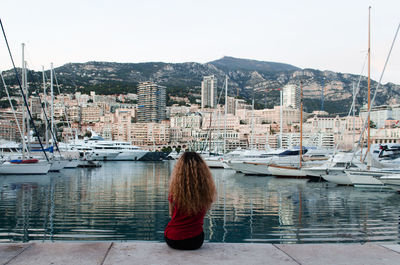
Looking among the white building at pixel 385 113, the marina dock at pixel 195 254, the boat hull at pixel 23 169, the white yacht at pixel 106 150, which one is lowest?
the white yacht at pixel 106 150

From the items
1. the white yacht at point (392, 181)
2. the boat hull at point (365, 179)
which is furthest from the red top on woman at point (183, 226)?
the boat hull at point (365, 179)

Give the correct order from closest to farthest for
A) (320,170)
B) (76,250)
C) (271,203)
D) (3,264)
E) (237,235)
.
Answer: (3,264) < (76,250) < (237,235) < (271,203) < (320,170)

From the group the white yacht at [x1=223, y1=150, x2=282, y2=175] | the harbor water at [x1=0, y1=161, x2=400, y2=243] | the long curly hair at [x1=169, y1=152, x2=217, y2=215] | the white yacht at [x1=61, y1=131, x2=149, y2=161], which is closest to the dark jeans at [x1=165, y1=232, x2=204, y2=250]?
the long curly hair at [x1=169, y1=152, x2=217, y2=215]

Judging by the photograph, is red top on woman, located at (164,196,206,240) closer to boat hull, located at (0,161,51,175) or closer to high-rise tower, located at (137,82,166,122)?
boat hull, located at (0,161,51,175)

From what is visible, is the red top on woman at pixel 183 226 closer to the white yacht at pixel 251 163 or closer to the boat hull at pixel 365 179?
the boat hull at pixel 365 179

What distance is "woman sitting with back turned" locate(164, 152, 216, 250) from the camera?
4.74 metres

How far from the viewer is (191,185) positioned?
15.9 ft

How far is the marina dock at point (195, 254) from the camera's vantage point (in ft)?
14.0

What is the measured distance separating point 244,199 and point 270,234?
286 inches

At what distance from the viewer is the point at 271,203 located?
15062 millimetres

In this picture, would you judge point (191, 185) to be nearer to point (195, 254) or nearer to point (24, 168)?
point (195, 254)

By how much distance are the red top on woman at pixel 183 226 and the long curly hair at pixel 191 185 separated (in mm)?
69

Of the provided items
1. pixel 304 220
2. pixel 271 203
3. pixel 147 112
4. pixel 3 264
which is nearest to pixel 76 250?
pixel 3 264

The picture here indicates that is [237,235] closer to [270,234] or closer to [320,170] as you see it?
[270,234]
